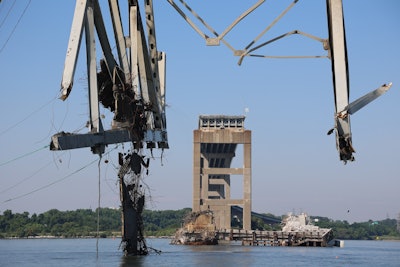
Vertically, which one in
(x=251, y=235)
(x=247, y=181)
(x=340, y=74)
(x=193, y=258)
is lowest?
(x=193, y=258)

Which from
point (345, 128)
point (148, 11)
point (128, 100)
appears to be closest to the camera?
point (345, 128)

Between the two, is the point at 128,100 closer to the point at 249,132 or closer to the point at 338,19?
the point at 338,19

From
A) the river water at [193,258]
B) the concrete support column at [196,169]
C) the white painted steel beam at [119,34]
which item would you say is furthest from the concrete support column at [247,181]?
the white painted steel beam at [119,34]

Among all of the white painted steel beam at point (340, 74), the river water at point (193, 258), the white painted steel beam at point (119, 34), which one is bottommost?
the river water at point (193, 258)

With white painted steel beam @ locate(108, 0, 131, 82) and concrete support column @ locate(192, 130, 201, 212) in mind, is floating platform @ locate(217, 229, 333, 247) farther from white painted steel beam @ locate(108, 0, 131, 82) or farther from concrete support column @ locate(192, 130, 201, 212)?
white painted steel beam @ locate(108, 0, 131, 82)

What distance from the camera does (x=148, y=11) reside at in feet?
127

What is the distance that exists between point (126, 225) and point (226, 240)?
9359cm

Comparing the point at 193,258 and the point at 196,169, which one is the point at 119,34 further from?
the point at 196,169

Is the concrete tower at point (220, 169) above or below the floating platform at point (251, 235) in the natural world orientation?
above

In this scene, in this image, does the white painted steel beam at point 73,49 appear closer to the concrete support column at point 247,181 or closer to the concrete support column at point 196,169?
the concrete support column at point 247,181

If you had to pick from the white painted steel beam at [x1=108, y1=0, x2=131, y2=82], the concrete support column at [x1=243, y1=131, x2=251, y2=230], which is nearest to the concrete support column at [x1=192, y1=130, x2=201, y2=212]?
the concrete support column at [x1=243, y1=131, x2=251, y2=230]

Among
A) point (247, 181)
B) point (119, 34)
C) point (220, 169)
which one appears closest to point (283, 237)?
point (247, 181)

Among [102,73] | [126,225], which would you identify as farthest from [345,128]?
[126,225]

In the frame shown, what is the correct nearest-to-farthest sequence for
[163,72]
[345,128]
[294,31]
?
[345,128] < [294,31] < [163,72]
